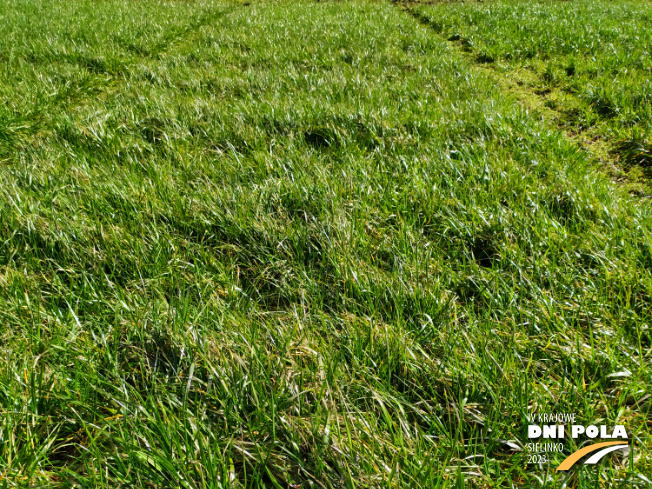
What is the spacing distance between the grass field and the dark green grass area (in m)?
0.06

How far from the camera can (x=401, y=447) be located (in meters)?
1.25

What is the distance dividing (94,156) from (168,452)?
115 inches

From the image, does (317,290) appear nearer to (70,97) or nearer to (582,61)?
(70,97)

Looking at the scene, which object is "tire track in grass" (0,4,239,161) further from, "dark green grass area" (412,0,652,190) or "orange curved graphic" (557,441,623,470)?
"dark green grass area" (412,0,652,190)

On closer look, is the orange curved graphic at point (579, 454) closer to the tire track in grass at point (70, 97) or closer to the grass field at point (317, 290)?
the grass field at point (317, 290)

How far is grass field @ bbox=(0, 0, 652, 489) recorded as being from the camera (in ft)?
4.21

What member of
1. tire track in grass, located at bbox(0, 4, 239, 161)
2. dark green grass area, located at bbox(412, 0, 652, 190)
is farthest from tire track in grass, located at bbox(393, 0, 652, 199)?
tire track in grass, located at bbox(0, 4, 239, 161)

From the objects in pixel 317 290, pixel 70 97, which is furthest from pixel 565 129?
pixel 70 97

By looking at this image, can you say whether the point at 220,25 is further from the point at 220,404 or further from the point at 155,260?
the point at 220,404

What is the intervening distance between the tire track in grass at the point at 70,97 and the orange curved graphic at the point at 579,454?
452 cm

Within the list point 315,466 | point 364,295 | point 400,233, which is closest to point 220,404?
point 315,466

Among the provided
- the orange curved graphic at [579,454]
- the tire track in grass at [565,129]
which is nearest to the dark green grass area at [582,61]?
the tire track in grass at [565,129]

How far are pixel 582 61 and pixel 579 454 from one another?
288 inches

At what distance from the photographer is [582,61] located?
6.53 metres
